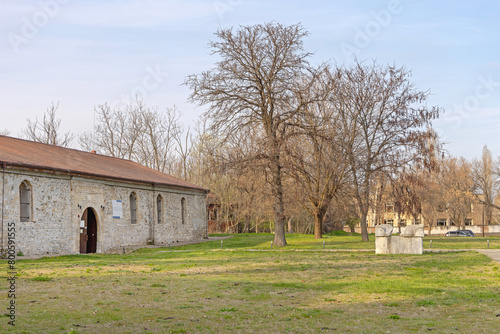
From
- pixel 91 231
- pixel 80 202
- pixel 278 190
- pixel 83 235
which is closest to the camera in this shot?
pixel 80 202

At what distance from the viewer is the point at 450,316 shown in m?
9.99

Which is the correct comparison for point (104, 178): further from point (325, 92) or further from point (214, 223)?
point (214, 223)

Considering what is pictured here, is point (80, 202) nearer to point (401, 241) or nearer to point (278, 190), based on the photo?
point (278, 190)

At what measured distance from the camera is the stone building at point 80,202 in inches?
1020

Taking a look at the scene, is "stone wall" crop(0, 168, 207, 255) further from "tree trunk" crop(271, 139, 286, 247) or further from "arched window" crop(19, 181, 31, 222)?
"tree trunk" crop(271, 139, 286, 247)

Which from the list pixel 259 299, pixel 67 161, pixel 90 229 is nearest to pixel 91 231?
pixel 90 229

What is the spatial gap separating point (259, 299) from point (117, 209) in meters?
22.7

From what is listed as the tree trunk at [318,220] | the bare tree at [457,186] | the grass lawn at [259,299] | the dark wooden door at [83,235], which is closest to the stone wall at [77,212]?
the dark wooden door at [83,235]

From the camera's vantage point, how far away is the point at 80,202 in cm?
2984

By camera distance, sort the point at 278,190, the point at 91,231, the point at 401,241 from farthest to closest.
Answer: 1. the point at 91,231
2. the point at 278,190
3. the point at 401,241

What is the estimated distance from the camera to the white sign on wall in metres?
32.8

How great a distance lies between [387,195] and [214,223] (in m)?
29.5

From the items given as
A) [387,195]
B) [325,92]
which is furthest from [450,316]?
[387,195]

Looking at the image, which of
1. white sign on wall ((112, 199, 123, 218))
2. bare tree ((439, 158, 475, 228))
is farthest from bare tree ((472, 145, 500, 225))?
white sign on wall ((112, 199, 123, 218))
